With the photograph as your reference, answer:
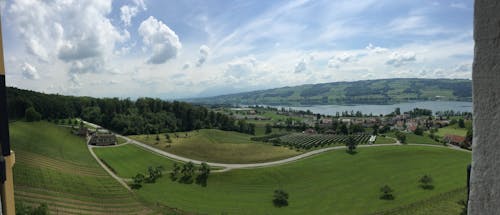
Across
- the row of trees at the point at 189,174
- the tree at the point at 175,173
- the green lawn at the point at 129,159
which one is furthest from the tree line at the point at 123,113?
the row of trees at the point at 189,174

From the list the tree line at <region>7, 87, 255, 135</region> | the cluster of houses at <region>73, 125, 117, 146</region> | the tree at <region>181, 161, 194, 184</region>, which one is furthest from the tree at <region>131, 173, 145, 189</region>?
the tree line at <region>7, 87, 255, 135</region>

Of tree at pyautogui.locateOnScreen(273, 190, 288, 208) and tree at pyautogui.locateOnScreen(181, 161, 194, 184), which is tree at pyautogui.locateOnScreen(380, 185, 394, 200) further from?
tree at pyautogui.locateOnScreen(181, 161, 194, 184)

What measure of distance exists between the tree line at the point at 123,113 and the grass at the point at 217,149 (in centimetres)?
1077

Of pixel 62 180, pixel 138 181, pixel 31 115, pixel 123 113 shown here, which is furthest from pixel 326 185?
pixel 123 113

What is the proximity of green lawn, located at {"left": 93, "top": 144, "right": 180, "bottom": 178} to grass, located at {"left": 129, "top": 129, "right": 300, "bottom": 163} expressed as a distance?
577 centimetres

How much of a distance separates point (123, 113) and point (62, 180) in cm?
5665

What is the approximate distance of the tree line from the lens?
73812mm

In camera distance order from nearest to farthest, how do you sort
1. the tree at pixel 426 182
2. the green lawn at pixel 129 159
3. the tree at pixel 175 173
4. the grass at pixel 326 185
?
the grass at pixel 326 185, the tree at pixel 426 182, the tree at pixel 175 173, the green lawn at pixel 129 159

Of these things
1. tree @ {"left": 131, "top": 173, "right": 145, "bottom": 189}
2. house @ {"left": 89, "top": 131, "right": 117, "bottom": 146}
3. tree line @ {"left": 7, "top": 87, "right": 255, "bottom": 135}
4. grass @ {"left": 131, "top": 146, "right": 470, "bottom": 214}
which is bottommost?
grass @ {"left": 131, "top": 146, "right": 470, "bottom": 214}

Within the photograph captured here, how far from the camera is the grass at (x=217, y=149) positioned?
5967 cm

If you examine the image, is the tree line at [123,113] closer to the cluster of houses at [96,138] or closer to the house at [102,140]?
the cluster of houses at [96,138]

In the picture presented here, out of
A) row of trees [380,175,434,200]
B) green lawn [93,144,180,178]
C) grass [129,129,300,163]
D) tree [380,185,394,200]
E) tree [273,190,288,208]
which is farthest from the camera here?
grass [129,129,300,163]

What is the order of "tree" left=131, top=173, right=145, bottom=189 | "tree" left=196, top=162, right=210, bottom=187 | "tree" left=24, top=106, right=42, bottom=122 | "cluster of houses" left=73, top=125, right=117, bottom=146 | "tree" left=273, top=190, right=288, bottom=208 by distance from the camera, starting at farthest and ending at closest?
"tree" left=24, top=106, right=42, bottom=122, "cluster of houses" left=73, top=125, right=117, bottom=146, "tree" left=196, top=162, right=210, bottom=187, "tree" left=131, top=173, right=145, bottom=189, "tree" left=273, top=190, right=288, bottom=208

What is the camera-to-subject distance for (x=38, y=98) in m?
77.2
